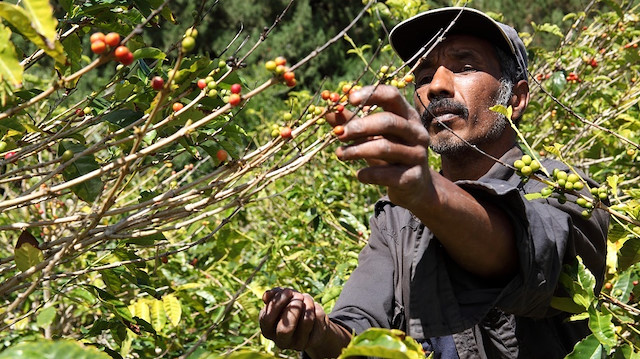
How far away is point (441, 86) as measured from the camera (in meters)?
2.07

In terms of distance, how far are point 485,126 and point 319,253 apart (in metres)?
1.46

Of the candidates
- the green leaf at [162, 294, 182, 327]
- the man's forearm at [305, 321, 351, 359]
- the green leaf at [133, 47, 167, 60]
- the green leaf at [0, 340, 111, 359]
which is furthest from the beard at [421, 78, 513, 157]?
the green leaf at [0, 340, 111, 359]

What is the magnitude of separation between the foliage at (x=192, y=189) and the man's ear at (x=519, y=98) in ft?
0.34

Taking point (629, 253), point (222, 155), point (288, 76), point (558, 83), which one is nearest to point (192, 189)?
point (222, 155)

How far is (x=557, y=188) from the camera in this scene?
149cm

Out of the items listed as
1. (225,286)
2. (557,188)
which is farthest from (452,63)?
(225,286)

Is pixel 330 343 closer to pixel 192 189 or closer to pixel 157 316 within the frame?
pixel 192 189

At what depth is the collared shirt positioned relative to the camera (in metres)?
1.40

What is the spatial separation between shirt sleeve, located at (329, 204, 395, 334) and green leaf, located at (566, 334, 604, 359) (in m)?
0.55

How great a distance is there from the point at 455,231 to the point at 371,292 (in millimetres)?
688

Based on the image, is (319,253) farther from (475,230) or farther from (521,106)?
(475,230)

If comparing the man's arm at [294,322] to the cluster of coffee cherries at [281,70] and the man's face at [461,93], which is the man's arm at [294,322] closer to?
the cluster of coffee cherries at [281,70]

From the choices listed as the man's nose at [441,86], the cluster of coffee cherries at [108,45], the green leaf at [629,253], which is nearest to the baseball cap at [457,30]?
the man's nose at [441,86]

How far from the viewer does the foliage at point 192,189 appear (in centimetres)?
125
